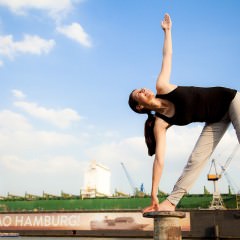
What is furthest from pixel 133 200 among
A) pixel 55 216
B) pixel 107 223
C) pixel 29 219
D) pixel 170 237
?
pixel 170 237

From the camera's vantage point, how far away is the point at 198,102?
4.14 metres

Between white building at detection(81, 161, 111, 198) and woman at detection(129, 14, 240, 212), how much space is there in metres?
52.6

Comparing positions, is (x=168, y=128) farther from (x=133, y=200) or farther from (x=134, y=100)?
(x=133, y=200)

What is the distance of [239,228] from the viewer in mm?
32281

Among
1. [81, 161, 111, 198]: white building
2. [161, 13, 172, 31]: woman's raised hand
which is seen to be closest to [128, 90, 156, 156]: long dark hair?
[161, 13, 172, 31]: woman's raised hand

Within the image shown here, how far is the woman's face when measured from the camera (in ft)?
13.4

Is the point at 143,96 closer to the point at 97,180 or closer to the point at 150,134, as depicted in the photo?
the point at 150,134

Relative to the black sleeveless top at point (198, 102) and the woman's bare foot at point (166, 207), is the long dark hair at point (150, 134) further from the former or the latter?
the woman's bare foot at point (166, 207)

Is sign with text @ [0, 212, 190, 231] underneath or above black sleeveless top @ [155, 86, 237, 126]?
underneath

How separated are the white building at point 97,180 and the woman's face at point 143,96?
174ft

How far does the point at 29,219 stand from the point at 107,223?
363 inches

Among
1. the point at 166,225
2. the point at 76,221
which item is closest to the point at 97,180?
the point at 76,221

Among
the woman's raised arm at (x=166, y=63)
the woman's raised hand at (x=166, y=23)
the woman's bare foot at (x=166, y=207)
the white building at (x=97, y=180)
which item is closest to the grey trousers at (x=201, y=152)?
the woman's bare foot at (x=166, y=207)

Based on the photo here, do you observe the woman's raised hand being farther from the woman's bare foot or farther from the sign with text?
the sign with text
